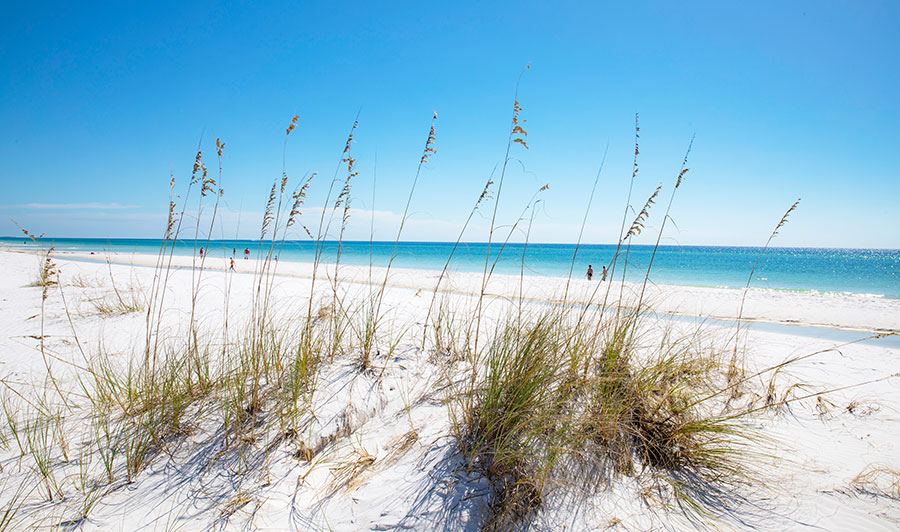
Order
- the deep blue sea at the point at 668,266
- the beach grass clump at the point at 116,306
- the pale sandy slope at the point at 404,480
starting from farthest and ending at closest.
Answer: the deep blue sea at the point at 668,266
the beach grass clump at the point at 116,306
the pale sandy slope at the point at 404,480

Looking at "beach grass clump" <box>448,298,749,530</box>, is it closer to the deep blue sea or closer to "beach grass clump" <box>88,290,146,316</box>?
the deep blue sea

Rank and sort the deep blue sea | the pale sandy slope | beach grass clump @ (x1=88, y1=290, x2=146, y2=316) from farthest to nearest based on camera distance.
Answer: the deep blue sea → beach grass clump @ (x1=88, y1=290, x2=146, y2=316) → the pale sandy slope

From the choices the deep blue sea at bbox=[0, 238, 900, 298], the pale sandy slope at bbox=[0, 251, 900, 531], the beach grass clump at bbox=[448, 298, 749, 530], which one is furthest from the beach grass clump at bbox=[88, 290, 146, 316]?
the beach grass clump at bbox=[448, 298, 749, 530]

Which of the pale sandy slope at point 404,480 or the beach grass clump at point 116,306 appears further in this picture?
the beach grass clump at point 116,306

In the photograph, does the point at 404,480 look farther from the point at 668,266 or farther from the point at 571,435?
the point at 668,266

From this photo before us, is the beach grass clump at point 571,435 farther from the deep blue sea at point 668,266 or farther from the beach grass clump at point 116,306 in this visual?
the beach grass clump at point 116,306

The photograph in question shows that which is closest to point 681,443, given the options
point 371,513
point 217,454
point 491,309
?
point 371,513

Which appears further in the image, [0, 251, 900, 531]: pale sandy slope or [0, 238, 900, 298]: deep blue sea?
[0, 238, 900, 298]: deep blue sea

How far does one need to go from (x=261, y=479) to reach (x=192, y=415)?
2.70 ft

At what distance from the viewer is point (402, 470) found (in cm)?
198

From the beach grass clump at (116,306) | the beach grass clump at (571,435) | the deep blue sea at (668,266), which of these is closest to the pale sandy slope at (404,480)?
the beach grass clump at (571,435)

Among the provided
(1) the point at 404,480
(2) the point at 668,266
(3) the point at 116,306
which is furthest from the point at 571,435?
(2) the point at 668,266

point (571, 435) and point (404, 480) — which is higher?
point (571, 435)

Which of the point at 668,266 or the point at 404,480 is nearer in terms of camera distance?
the point at 404,480
